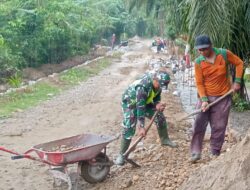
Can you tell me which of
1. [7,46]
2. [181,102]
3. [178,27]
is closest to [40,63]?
Result: [7,46]

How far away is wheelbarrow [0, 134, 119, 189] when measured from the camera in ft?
19.0

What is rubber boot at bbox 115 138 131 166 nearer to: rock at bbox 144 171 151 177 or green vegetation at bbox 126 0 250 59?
rock at bbox 144 171 151 177

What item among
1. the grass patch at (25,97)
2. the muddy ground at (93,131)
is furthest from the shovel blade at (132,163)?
the grass patch at (25,97)

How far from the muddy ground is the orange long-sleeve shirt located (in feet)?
3.18

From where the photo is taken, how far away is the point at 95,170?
6320mm

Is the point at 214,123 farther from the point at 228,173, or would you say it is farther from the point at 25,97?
the point at 25,97

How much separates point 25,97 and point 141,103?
9.20 metres

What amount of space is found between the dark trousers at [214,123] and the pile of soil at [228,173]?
1.37 metres

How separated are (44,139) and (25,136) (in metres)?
0.55

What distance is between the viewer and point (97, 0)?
3844 cm

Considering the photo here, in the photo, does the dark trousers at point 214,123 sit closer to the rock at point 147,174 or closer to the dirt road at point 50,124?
the rock at point 147,174

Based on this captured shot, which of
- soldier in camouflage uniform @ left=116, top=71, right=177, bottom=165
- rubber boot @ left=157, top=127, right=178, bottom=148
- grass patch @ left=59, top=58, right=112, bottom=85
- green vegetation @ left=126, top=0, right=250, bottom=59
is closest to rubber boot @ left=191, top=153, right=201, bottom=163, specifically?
soldier in camouflage uniform @ left=116, top=71, right=177, bottom=165

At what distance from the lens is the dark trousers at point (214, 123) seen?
6.03 meters

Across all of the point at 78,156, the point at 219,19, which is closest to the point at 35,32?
the point at 219,19
